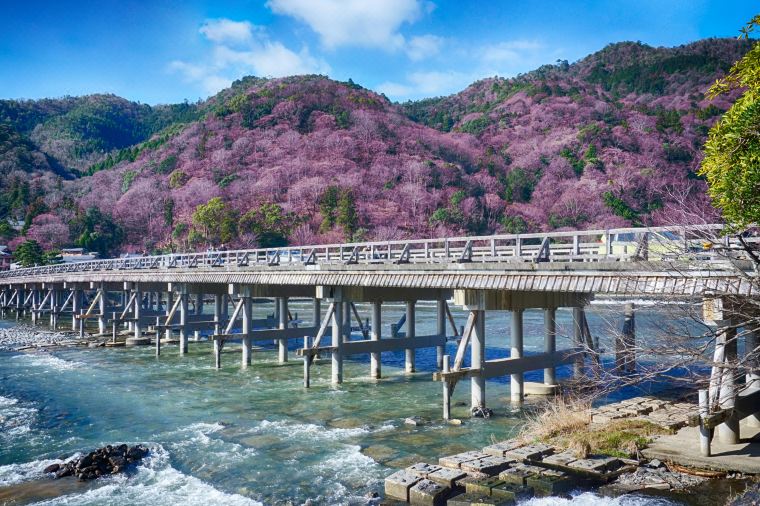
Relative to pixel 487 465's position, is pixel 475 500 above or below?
below

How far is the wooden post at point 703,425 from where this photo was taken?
32.1 ft

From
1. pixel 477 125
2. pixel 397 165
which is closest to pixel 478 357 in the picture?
pixel 397 165

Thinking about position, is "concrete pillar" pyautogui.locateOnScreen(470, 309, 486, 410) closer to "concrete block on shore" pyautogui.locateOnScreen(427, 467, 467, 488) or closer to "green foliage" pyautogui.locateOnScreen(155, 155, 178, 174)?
"concrete block on shore" pyautogui.locateOnScreen(427, 467, 467, 488)

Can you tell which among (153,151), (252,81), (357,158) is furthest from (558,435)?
(252,81)

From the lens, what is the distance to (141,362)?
Result: 92.8 ft

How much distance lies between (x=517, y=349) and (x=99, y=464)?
11.2 meters

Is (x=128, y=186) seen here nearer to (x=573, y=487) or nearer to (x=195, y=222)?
(x=195, y=222)

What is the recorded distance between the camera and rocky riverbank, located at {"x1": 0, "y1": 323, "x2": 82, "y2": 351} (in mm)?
34156

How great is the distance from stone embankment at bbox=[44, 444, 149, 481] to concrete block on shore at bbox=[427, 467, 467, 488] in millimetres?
6872

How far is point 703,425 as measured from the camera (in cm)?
980

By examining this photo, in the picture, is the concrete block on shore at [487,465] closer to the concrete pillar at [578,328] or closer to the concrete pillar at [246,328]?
the concrete pillar at [578,328]

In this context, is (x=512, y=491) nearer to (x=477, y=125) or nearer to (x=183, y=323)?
(x=183, y=323)

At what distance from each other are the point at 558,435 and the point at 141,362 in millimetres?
21972

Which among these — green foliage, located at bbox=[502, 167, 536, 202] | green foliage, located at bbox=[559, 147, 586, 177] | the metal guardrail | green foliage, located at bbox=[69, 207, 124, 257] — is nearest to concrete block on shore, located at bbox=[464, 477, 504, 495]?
the metal guardrail
